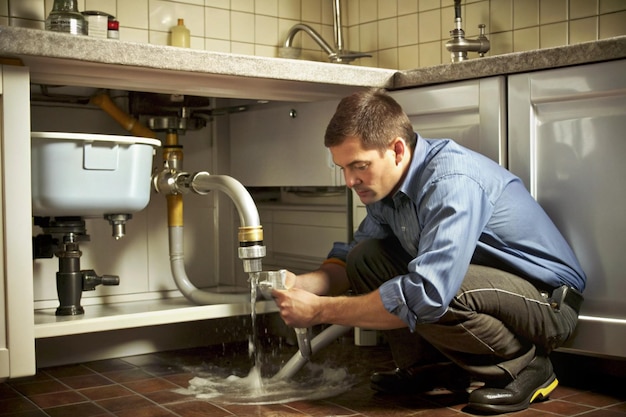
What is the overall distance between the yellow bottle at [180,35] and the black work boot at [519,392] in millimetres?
1607

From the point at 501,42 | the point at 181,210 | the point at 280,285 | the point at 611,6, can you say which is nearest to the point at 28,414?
the point at 280,285

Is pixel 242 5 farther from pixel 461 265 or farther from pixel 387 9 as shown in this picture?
pixel 461 265

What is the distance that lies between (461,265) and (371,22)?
5.85 feet

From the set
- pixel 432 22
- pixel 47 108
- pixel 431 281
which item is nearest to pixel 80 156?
pixel 47 108

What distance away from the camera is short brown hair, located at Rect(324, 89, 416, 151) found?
5.98 feet

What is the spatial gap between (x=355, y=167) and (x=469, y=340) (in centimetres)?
45

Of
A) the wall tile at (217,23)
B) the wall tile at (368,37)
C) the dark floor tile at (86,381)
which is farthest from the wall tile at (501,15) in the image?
the dark floor tile at (86,381)

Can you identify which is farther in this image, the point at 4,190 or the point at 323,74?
the point at 323,74

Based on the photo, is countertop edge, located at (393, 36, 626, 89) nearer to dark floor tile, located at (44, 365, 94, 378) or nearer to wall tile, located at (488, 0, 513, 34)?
wall tile, located at (488, 0, 513, 34)

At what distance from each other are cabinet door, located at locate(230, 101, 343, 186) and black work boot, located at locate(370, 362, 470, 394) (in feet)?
2.10

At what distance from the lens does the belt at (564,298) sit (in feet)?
5.97

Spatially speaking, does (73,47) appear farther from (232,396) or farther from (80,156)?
(232,396)

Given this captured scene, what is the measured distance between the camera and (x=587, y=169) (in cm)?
190

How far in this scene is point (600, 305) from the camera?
190cm
